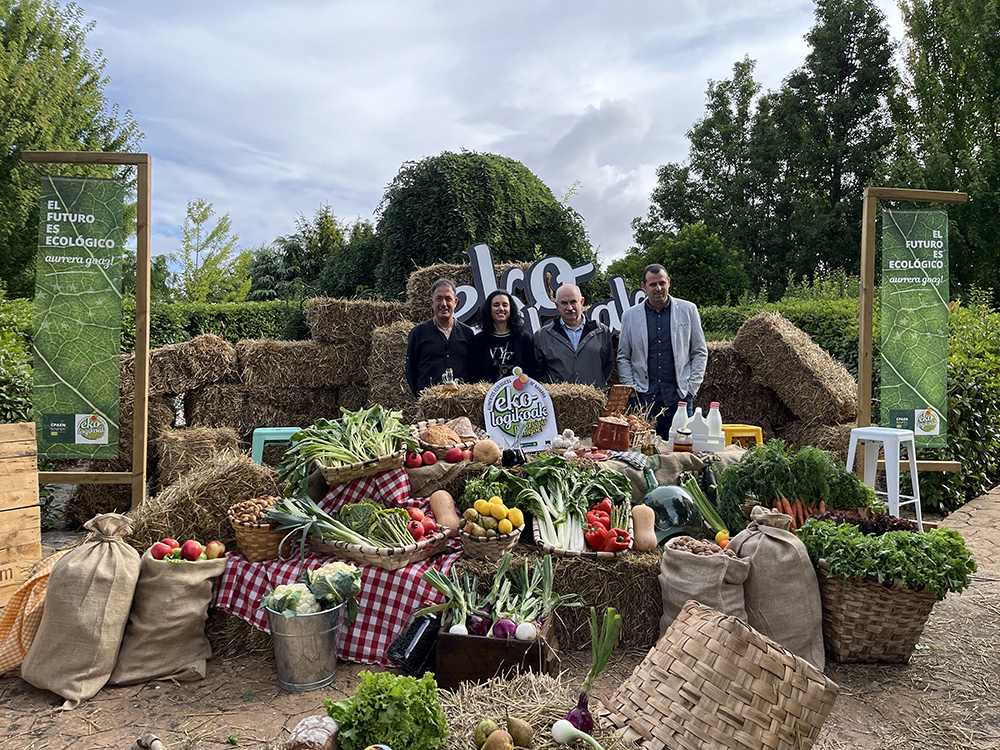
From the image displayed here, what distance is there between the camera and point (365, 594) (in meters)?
3.81

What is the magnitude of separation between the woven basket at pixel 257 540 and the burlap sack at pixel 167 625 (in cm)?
20

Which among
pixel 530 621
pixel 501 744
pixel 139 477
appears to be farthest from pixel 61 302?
pixel 501 744

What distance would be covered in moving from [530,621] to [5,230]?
17296mm

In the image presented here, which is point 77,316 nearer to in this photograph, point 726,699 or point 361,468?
point 361,468

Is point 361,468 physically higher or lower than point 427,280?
lower

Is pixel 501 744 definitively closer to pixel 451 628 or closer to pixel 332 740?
pixel 332 740

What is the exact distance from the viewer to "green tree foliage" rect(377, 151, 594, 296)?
14852 millimetres

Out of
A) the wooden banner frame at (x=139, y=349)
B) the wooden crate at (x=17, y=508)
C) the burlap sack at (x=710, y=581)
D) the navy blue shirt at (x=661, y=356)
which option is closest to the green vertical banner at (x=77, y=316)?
the wooden banner frame at (x=139, y=349)

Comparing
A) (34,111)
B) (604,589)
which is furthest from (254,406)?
(34,111)

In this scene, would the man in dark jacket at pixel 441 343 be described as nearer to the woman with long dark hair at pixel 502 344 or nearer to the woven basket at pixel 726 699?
the woman with long dark hair at pixel 502 344

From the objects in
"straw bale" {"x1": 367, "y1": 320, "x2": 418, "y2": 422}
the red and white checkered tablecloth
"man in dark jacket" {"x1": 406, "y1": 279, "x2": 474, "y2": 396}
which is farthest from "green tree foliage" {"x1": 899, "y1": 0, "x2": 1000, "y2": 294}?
the red and white checkered tablecloth

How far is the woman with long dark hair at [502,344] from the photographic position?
6.34 metres

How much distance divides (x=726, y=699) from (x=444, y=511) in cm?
232

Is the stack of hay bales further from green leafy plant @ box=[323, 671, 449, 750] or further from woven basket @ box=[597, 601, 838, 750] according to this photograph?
green leafy plant @ box=[323, 671, 449, 750]
